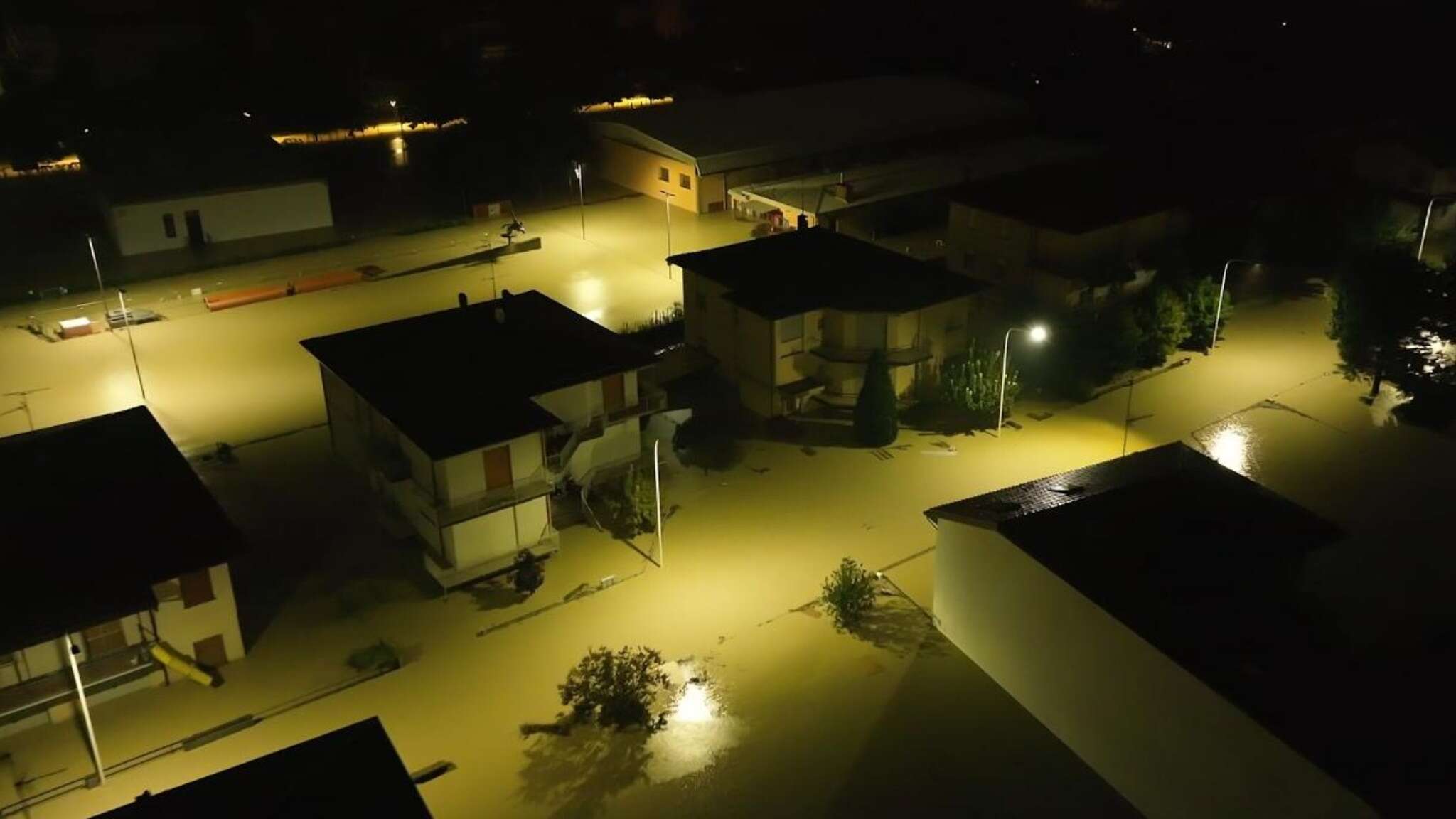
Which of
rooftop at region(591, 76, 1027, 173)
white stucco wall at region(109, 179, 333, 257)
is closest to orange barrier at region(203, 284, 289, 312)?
white stucco wall at region(109, 179, 333, 257)

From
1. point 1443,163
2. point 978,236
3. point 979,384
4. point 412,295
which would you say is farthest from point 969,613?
point 1443,163

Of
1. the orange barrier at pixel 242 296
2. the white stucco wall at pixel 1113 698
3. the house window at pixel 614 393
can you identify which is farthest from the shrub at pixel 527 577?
the orange barrier at pixel 242 296

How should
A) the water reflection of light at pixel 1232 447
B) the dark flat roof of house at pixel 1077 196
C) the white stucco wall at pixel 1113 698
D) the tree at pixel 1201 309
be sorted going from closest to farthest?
the white stucco wall at pixel 1113 698
the water reflection of light at pixel 1232 447
the tree at pixel 1201 309
the dark flat roof of house at pixel 1077 196

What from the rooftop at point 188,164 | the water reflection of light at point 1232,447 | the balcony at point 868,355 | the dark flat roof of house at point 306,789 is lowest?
the water reflection of light at point 1232,447

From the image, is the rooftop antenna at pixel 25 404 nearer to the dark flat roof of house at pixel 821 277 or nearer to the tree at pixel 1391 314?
the dark flat roof of house at pixel 821 277

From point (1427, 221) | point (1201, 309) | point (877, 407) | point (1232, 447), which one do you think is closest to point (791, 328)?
point (877, 407)

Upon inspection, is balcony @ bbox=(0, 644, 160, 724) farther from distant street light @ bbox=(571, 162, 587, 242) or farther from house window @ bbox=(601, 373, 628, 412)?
distant street light @ bbox=(571, 162, 587, 242)

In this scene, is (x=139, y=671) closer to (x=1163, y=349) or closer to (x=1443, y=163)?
(x=1163, y=349)
